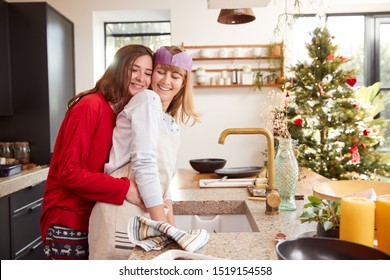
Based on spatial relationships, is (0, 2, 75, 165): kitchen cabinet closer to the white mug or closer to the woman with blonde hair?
the white mug

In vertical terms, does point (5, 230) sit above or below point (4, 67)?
below

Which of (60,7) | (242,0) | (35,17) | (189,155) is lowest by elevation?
(189,155)

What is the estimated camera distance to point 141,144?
128 cm

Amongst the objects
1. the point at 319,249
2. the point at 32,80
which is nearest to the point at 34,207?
the point at 32,80

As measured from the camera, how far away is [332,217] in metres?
0.97

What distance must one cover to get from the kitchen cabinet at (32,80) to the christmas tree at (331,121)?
7.57ft

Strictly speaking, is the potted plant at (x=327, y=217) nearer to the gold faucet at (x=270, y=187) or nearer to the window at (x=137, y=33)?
the gold faucet at (x=270, y=187)

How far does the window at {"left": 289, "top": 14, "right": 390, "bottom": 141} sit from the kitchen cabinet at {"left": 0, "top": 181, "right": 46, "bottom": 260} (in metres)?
3.31

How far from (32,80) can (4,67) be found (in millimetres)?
245

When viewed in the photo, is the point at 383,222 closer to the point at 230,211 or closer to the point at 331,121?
the point at 230,211

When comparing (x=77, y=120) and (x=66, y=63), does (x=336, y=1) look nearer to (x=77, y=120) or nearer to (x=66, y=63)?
(x=66, y=63)
